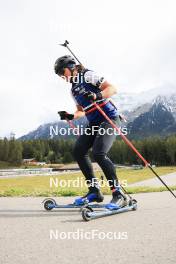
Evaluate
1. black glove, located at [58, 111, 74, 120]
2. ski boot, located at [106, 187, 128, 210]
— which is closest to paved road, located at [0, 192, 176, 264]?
ski boot, located at [106, 187, 128, 210]

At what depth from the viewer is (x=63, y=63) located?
7137mm

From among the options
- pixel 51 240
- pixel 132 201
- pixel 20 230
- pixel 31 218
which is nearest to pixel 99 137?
pixel 132 201

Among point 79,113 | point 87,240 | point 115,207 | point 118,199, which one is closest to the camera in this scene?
point 87,240

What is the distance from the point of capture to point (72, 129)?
25.6 feet

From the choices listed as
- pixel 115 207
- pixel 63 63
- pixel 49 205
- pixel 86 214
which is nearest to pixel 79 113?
pixel 63 63

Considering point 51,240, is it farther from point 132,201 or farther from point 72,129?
point 72,129

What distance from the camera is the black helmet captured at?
713cm

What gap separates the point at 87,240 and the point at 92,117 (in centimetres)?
301

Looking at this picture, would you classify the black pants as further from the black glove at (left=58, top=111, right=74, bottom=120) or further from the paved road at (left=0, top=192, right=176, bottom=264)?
the paved road at (left=0, top=192, right=176, bottom=264)

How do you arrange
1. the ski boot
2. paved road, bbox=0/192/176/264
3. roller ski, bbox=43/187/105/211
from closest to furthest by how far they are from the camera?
paved road, bbox=0/192/176/264 < the ski boot < roller ski, bbox=43/187/105/211

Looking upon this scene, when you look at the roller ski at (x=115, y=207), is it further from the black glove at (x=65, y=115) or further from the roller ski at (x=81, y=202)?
the black glove at (x=65, y=115)

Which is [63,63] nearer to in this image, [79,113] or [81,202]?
[79,113]

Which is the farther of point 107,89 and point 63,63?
point 63,63

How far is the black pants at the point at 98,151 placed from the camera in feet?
22.5
